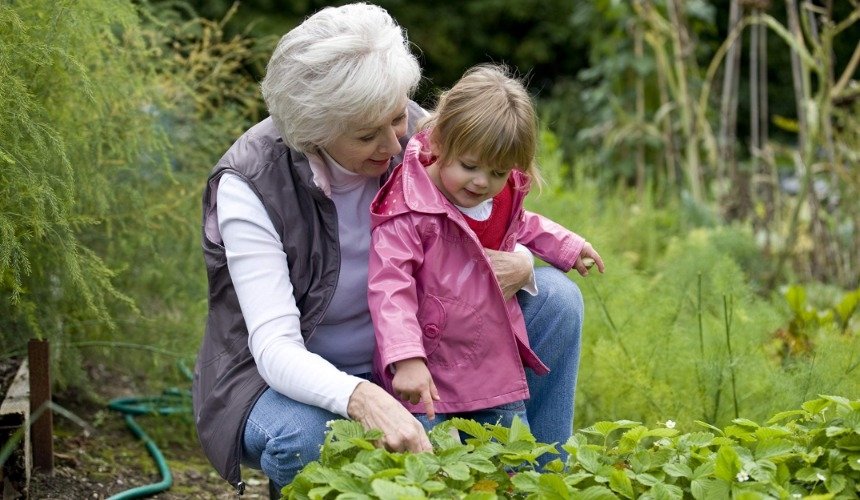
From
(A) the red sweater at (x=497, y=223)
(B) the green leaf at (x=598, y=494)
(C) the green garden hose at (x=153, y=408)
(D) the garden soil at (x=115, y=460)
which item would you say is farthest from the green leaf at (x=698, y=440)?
(C) the green garden hose at (x=153, y=408)

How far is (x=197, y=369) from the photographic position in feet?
8.01

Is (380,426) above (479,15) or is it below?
below

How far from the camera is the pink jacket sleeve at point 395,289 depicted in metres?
2.09

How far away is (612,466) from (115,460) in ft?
5.62

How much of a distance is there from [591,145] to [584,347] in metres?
4.73

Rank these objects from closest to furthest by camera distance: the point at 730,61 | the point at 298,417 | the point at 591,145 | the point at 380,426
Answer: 1. the point at 380,426
2. the point at 298,417
3. the point at 730,61
4. the point at 591,145

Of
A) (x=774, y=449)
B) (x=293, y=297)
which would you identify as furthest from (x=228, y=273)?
(x=774, y=449)

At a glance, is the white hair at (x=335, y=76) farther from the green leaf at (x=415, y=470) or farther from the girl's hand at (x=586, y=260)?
the green leaf at (x=415, y=470)

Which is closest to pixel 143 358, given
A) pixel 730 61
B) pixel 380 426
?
pixel 380 426

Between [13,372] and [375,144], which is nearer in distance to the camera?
[375,144]

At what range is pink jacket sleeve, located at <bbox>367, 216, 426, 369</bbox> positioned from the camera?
2.09 meters

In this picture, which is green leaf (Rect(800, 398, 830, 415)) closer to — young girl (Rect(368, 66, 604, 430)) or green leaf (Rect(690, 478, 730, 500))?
green leaf (Rect(690, 478, 730, 500))

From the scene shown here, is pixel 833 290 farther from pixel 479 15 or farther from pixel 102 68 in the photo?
Result: pixel 479 15

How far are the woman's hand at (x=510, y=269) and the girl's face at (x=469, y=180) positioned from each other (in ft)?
0.45
